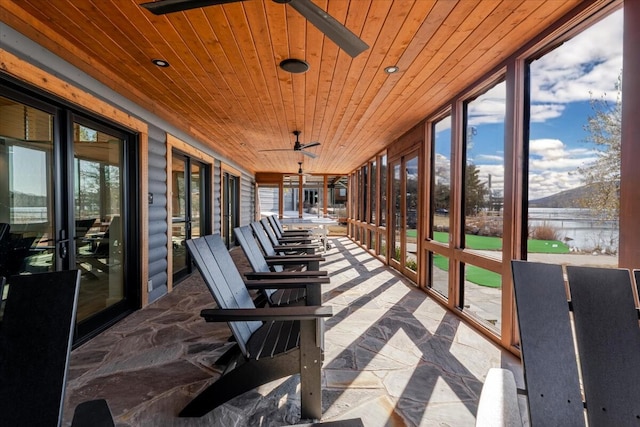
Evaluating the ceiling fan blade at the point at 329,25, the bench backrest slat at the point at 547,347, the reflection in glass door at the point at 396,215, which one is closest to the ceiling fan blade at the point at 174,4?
the ceiling fan blade at the point at 329,25

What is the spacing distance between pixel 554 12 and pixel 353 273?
4.39 m

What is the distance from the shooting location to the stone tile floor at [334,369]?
1.89m

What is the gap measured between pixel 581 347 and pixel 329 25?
5.75 ft

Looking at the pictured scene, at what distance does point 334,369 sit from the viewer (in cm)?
239

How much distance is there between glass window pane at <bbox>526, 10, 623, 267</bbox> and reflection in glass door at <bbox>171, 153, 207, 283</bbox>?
4.41 metres

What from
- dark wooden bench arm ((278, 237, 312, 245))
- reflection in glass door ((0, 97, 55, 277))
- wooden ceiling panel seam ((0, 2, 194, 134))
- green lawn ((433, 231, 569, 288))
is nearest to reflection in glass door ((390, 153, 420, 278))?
green lawn ((433, 231, 569, 288))

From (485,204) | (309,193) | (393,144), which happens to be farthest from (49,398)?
(309,193)

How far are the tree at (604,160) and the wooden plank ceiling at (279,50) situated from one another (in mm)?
711

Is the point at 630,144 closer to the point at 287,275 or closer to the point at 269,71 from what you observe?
the point at 287,275

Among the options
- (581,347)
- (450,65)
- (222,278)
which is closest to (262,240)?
(222,278)

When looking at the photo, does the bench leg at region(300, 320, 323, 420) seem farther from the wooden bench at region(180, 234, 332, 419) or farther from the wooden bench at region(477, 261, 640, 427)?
the wooden bench at region(477, 261, 640, 427)

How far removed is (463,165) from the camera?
3.73 meters

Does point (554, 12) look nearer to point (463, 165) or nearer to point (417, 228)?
point (463, 165)

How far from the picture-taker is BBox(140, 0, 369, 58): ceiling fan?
5.03ft
